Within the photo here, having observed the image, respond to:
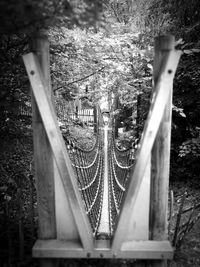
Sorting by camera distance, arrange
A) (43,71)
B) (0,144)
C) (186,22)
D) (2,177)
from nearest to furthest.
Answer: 1. (43,71)
2. (0,144)
3. (2,177)
4. (186,22)

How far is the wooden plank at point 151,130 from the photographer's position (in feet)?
3.48

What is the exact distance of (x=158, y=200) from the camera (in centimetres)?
117

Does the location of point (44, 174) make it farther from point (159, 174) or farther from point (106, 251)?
point (159, 174)

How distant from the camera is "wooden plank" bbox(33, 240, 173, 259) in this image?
1113 mm

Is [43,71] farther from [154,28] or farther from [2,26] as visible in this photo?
[154,28]

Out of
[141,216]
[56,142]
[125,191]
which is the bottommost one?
[141,216]

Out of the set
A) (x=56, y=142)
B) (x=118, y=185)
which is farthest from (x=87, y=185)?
(x=56, y=142)

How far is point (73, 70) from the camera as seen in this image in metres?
2.79

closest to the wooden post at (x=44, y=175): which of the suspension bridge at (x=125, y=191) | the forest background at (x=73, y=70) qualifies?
the suspension bridge at (x=125, y=191)

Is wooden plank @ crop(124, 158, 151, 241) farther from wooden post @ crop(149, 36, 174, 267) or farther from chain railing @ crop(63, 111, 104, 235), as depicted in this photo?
chain railing @ crop(63, 111, 104, 235)

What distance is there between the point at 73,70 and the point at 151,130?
1.96m

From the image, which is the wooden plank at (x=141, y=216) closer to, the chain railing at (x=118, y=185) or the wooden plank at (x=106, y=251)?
the wooden plank at (x=106, y=251)

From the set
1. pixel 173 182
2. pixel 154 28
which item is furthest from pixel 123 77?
pixel 173 182

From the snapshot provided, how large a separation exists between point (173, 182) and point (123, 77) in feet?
7.04
